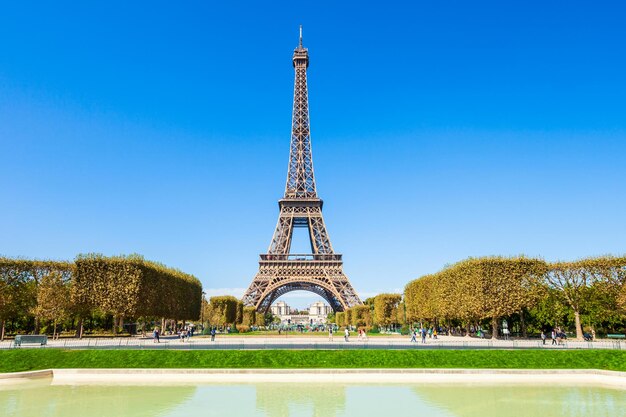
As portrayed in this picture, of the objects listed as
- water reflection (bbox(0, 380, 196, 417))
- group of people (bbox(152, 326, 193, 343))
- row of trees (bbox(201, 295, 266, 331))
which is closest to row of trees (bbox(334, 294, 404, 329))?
row of trees (bbox(201, 295, 266, 331))

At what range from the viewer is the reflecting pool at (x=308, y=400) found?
15.1 meters

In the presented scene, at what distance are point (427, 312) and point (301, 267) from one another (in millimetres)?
21994

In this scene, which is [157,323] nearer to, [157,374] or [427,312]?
[427,312]

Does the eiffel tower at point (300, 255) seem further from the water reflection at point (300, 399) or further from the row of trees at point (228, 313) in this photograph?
the water reflection at point (300, 399)

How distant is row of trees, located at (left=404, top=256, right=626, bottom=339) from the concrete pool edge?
66.8 feet

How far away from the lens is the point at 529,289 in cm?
4459

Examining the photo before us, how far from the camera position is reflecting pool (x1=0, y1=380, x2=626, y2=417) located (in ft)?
49.6

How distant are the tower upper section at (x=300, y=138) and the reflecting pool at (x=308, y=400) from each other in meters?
57.2

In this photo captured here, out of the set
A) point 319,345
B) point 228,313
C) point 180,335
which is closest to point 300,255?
point 228,313

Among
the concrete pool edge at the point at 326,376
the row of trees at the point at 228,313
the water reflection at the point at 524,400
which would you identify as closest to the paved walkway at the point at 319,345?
the concrete pool edge at the point at 326,376

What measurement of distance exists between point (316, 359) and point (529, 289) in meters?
28.2

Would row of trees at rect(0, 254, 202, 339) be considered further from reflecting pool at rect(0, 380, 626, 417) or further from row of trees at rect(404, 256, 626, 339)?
row of trees at rect(404, 256, 626, 339)

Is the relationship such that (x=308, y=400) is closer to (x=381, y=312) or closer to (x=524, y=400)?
(x=524, y=400)

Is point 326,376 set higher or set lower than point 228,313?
lower
